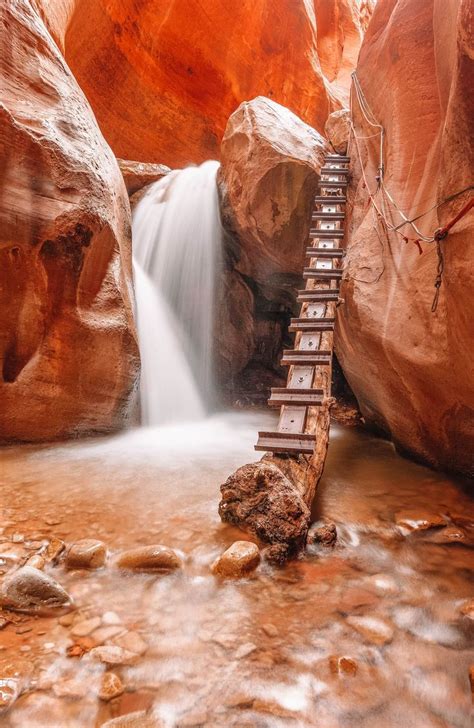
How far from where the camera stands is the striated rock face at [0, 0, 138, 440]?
4.85 metres

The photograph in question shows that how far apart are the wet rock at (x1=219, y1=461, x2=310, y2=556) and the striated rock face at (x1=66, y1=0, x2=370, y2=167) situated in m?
12.9

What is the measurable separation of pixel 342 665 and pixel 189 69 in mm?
16335

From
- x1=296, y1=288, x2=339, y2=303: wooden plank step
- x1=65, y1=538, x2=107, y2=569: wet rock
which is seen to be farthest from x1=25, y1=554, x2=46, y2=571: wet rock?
x1=296, y1=288, x2=339, y2=303: wooden plank step

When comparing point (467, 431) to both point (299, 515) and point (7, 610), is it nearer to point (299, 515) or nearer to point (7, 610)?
point (299, 515)

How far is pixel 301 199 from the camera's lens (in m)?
7.87

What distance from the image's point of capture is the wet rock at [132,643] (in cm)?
177

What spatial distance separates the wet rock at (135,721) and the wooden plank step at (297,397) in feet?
8.76

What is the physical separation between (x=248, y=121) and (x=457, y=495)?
24.3 ft

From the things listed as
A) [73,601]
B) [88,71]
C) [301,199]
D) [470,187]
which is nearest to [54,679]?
[73,601]

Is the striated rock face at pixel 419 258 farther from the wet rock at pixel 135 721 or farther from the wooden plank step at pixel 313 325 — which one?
the wet rock at pixel 135 721

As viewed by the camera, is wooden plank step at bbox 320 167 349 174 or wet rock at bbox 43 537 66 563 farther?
wooden plank step at bbox 320 167 349 174

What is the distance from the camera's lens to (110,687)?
156 cm

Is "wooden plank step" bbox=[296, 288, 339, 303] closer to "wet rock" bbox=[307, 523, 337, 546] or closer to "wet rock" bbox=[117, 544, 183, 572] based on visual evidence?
"wet rock" bbox=[307, 523, 337, 546]

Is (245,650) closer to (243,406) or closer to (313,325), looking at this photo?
(313,325)
